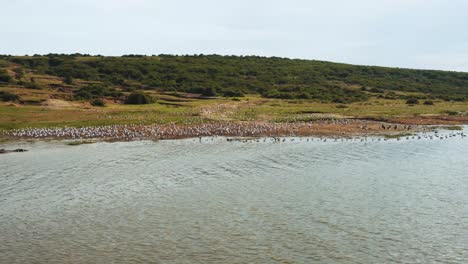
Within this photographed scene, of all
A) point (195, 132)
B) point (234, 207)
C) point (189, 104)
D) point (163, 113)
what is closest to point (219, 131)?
point (195, 132)

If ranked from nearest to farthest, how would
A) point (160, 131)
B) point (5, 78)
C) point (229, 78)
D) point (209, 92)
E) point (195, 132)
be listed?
point (160, 131) < point (195, 132) < point (5, 78) < point (209, 92) < point (229, 78)

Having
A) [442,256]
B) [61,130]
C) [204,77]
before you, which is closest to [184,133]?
[61,130]

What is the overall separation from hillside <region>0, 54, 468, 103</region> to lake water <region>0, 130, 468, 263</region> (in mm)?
42709

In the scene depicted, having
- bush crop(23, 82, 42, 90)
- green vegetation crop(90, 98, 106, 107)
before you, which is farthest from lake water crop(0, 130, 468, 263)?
bush crop(23, 82, 42, 90)

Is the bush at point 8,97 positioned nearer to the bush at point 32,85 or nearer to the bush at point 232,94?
the bush at point 32,85

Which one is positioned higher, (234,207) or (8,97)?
(8,97)

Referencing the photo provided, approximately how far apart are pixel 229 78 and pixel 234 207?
8968 centimetres

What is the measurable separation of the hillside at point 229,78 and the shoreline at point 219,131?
80.4ft

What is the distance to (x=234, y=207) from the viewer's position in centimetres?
1884

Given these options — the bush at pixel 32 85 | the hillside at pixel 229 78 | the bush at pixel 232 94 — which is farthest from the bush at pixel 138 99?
the bush at pixel 232 94

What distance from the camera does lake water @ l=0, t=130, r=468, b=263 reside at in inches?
556

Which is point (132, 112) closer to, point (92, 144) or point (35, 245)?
point (92, 144)

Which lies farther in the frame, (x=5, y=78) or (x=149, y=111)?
(x=5, y=78)

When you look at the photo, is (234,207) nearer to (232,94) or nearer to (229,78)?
(232,94)
